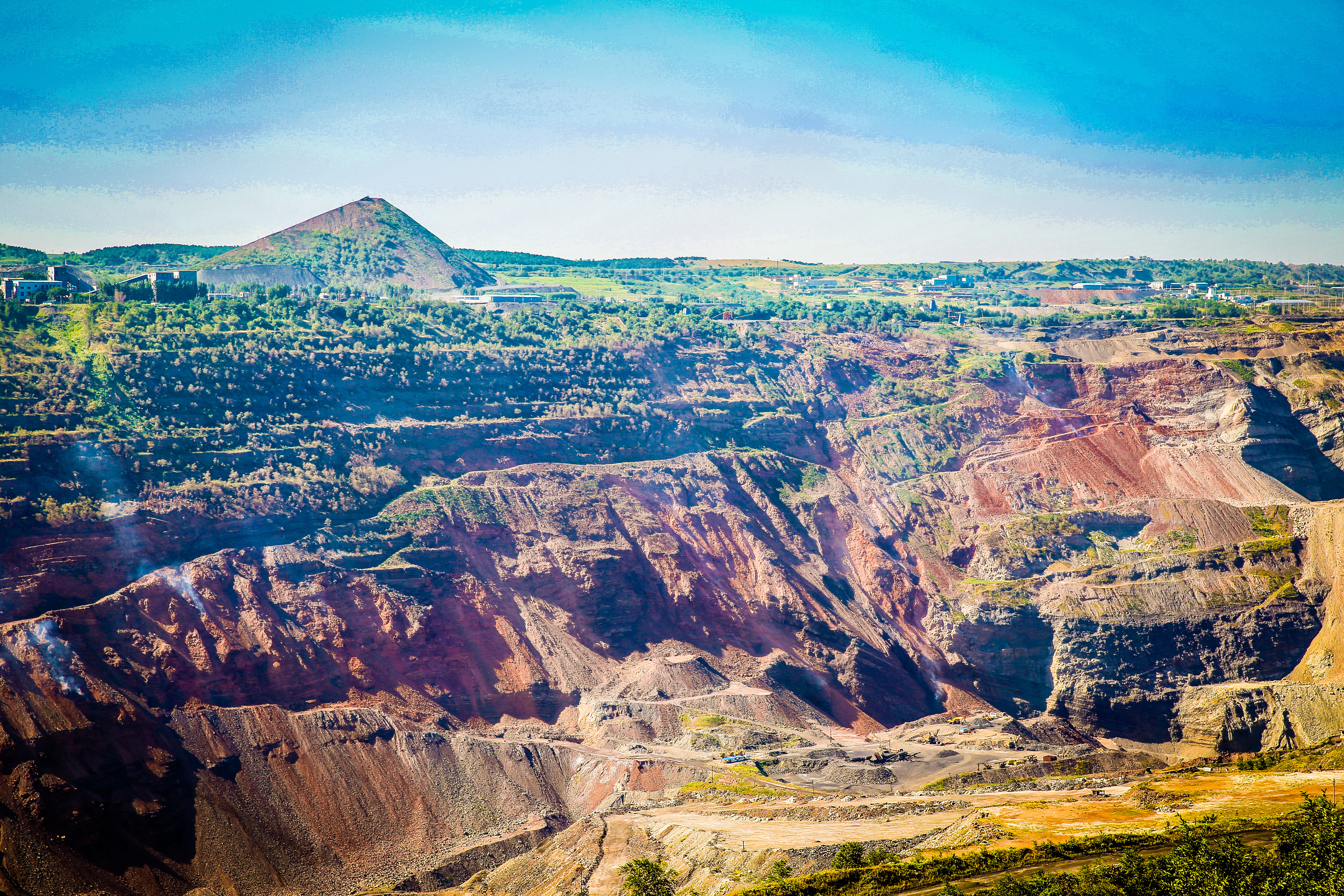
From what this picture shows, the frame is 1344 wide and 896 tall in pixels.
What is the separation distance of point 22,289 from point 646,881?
102 m

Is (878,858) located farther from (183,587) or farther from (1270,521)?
(1270,521)

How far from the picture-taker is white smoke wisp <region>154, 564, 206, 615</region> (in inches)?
3310

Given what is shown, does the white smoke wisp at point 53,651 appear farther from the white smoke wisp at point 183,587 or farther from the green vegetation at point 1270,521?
the green vegetation at point 1270,521

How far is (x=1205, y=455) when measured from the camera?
12494 centimetres

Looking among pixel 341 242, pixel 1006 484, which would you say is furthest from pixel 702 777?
pixel 341 242

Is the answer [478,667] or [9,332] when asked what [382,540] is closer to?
[478,667]

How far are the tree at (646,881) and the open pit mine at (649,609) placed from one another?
1.97 metres

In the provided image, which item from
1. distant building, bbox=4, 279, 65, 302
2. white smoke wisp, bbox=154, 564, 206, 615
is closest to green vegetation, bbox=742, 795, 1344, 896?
white smoke wisp, bbox=154, 564, 206, 615

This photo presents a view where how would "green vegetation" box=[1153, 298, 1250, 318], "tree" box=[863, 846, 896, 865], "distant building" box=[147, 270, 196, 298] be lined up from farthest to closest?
"green vegetation" box=[1153, 298, 1250, 318]
"distant building" box=[147, 270, 196, 298]
"tree" box=[863, 846, 896, 865]

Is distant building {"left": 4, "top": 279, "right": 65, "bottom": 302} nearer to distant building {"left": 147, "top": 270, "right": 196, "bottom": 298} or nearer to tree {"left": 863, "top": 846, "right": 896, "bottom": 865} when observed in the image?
distant building {"left": 147, "top": 270, "right": 196, "bottom": 298}

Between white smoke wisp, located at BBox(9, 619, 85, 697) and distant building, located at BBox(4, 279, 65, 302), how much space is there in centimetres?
5808

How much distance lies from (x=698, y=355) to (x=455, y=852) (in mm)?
82272

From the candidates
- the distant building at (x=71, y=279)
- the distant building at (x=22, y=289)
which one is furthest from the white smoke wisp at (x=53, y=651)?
the distant building at (x=71, y=279)

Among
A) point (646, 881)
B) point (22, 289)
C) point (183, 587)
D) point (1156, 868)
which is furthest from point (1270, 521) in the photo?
point (22, 289)
